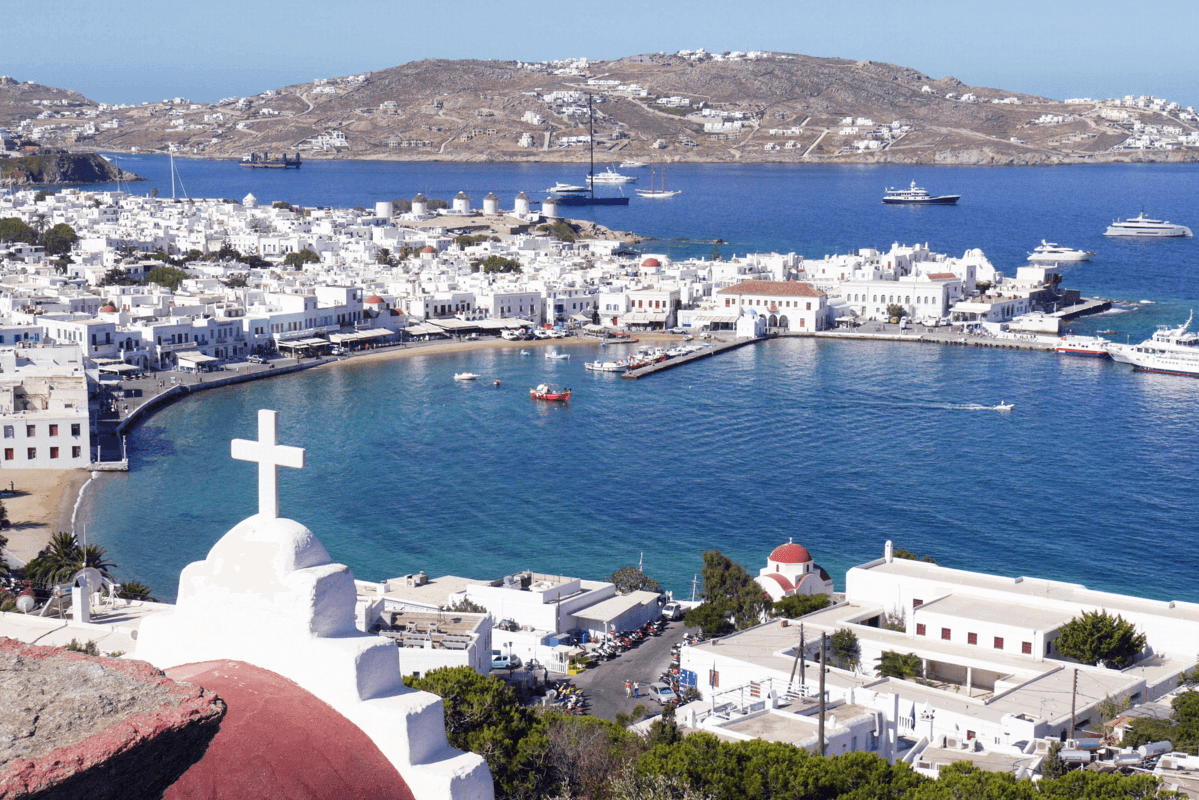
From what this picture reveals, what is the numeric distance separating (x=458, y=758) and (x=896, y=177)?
13073 centimetres

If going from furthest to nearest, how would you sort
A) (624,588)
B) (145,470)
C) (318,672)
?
(145,470) → (624,588) → (318,672)

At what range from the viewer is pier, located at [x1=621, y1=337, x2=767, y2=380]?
35.6 m

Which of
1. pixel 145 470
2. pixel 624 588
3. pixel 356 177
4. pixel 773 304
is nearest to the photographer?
pixel 624 588

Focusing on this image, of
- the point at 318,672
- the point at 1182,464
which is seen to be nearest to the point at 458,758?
the point at 318,672

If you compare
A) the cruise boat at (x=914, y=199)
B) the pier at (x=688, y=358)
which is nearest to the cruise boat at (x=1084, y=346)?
the pier at (x=688, y=358)

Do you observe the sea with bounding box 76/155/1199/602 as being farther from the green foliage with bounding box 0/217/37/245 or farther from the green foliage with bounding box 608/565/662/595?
the green foliage with bounding box 0/217/37/245

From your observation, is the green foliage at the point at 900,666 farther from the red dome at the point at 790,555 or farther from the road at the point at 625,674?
the red dome at the point at 790,555

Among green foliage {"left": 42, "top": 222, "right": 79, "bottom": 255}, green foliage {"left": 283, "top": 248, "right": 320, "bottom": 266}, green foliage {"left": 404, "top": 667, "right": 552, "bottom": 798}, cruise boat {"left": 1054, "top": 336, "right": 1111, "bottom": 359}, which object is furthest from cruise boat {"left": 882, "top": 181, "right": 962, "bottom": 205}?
green foliage {"left": 404, "top": 667, "right": 552, "bottom": 798}

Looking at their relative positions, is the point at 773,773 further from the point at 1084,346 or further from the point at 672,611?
the point at 1084,346

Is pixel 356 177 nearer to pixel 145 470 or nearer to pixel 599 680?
pixel 145 470

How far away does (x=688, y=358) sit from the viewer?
3797cm

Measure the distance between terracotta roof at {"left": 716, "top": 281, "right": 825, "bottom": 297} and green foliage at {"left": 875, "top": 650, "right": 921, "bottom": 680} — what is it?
30302mm

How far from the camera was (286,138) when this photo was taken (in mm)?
163250

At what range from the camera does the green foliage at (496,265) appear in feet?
165
